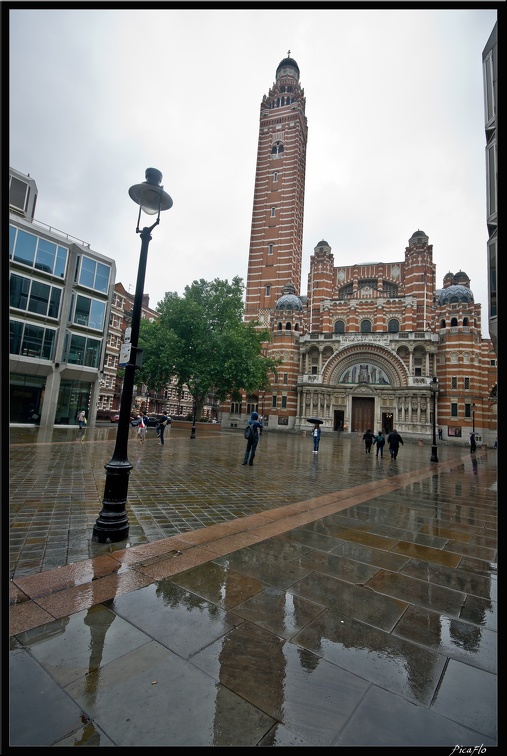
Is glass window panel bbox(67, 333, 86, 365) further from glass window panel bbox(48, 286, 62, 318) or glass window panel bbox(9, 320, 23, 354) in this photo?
glass window panel bbox(9, 320, 23, 354)

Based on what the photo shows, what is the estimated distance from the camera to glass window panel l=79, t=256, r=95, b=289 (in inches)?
1096

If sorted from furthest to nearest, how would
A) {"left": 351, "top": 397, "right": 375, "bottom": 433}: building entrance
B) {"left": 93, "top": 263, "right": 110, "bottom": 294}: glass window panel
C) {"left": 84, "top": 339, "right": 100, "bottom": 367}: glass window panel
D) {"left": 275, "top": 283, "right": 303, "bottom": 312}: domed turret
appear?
{"left": 275, "top": 283, "right": 303, "bottom": 312}: domed turret, {"left": 351, "top": 397, "right": 375, "bottom": 433}: building entrance, {"left": 93, "top": 263, "right": 110, "bottom": 294}: glass window panel, {"left": 84, "top": 339, "right": 100, "bottom": 367}: glass window panel

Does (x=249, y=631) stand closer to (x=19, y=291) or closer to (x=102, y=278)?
(x=19, y=291)

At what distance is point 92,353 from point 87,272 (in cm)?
668

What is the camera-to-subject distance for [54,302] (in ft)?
86.0

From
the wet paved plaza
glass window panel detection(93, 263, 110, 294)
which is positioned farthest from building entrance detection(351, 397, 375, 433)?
the wet paved plaza

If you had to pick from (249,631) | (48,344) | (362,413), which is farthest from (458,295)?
(249,631)

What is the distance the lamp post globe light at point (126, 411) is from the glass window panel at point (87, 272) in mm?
26106

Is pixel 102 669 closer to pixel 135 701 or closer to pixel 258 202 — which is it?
pixel 135 701

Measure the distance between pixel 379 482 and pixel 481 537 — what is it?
4898 millimetres

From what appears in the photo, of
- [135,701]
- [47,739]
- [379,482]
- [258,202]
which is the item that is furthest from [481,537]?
[258,202]

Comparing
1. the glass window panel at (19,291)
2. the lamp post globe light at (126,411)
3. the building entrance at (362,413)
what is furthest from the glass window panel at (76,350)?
the building entrance at (362,413)

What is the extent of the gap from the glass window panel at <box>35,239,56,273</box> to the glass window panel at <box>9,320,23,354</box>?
14.9 ft

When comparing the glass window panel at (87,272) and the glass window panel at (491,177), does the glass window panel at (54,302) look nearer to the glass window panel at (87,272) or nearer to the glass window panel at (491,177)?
the glass window panel at (87,272)
